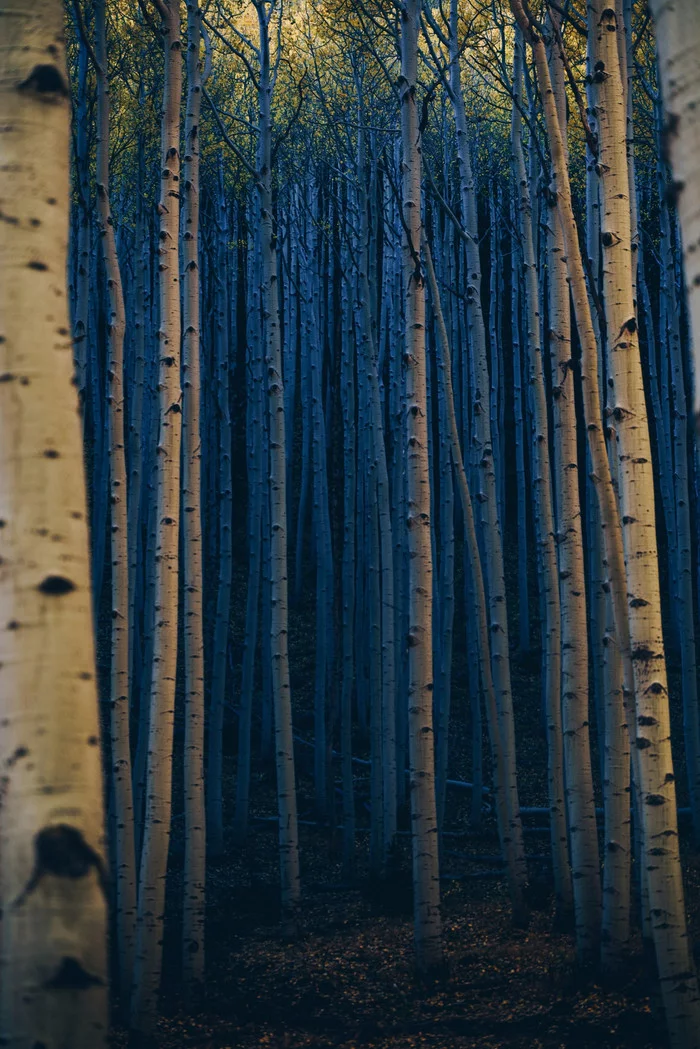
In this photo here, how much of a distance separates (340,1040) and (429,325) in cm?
1006

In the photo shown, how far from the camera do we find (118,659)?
486cm

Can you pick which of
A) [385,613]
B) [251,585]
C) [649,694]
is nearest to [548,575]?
[385,613]

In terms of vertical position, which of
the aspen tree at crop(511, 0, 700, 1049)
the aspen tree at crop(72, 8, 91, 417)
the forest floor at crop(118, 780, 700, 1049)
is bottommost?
the forest floor at crop(118, 780, 700, 1049)

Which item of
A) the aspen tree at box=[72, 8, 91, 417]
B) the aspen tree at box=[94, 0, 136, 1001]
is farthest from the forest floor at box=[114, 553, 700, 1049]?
the aspen tree at box=[72, 8, 91, 417]

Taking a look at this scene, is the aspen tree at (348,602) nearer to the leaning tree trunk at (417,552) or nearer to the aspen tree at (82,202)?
the leaning tree trunk at (417,552)

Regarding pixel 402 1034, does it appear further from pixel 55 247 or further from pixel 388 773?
pixel 55 247

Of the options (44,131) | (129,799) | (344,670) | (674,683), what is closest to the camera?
(44,131)

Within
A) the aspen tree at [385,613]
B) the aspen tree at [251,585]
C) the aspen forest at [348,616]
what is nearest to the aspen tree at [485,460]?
the aspen forest at [348,616]

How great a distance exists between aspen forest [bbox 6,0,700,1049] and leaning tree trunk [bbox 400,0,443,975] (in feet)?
0.06

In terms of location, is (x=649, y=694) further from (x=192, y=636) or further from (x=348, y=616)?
(x=348, y=616)

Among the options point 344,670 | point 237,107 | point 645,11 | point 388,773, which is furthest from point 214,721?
point 237,107

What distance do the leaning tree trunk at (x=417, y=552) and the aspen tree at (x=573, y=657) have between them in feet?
2.39

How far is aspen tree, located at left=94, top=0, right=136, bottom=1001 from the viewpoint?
4.83 m

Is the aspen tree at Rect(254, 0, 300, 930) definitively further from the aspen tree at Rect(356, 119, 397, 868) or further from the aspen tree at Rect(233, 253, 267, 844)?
the aspen tree at Rect(233, 253, 267, 844)
